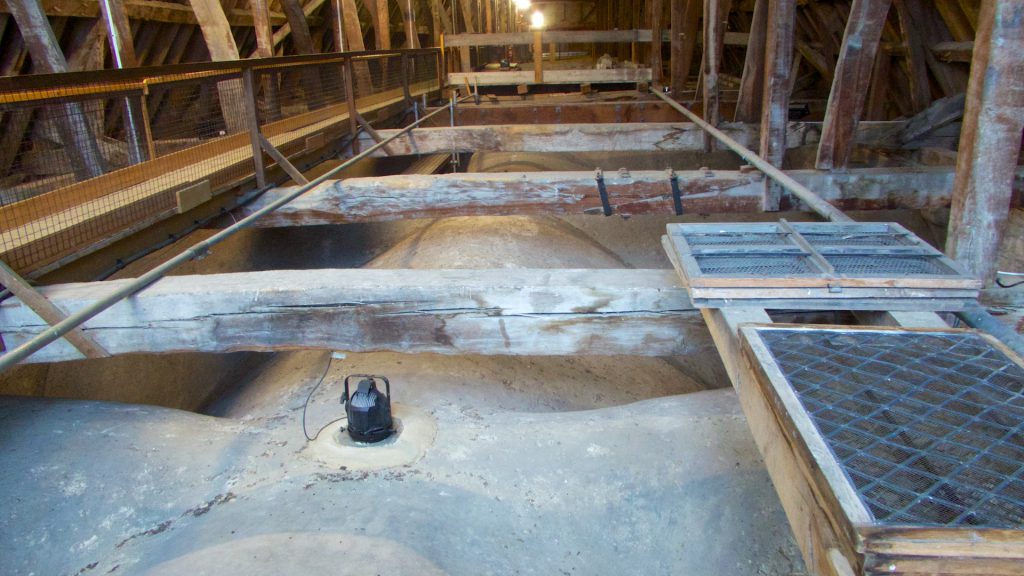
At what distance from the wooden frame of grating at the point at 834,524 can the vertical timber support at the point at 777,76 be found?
3052 mm

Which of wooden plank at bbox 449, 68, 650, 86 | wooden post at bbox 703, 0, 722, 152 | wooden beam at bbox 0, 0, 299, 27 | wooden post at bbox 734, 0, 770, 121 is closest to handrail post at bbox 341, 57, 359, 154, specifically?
wooden beam at bbox 0, 0, 299, 27

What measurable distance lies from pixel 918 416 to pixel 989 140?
5.35ft

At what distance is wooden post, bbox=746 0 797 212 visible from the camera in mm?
4387

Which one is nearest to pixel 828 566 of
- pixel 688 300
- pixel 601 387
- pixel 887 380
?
pixel 887 380

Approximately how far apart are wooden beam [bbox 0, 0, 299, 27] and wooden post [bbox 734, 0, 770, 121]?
5792 millimetres

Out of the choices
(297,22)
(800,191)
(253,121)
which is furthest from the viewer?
(297,22)

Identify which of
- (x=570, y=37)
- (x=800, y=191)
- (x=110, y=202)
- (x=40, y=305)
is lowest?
(x=40, y=305)

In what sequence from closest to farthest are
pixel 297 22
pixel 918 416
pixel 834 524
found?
1. pixel 834 524
2. pixel 918 416
3. pixel 297 22

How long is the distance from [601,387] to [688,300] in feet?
5.04

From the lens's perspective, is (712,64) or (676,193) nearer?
(676,193)

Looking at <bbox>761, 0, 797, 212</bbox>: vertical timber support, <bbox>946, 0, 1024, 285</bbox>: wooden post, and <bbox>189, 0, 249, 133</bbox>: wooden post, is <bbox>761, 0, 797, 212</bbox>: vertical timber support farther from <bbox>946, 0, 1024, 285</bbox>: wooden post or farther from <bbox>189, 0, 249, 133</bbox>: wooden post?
<bbox>189, 0, 249, 133</bbox>: wooden post

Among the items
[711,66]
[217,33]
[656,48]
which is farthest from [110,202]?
[656,48]

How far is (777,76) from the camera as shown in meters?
4.50

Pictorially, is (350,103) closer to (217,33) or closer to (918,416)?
(217,33)
